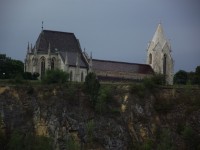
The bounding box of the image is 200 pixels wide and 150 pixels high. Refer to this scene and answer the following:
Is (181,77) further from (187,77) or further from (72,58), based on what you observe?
(72,58)

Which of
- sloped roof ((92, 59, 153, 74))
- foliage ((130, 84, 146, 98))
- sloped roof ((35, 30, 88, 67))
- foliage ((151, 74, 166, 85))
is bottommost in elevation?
foliage ((130, 84, 146, 98))

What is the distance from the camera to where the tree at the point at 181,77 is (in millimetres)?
117938

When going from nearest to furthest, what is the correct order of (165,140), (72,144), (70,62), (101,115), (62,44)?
(72,144) < (165,140) < (101,115) < (70,62) < (62,44)

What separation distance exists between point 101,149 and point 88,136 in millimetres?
1788

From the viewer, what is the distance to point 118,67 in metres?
116

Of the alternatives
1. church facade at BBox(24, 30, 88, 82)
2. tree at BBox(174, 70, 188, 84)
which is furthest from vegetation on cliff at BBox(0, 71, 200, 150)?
tree at BBox(174, 70, 188, 84)

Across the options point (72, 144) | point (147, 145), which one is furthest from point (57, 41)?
point (72, 144)

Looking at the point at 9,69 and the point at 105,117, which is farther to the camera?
the point at 9,69

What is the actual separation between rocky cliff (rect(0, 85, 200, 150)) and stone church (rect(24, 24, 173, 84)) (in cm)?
1211

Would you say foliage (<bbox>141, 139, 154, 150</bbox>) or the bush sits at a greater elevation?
the bush

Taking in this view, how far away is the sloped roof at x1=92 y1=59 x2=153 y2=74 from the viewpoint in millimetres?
114856

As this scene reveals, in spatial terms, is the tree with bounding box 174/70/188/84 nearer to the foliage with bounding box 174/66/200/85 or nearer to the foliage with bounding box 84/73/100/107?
the foliage with bounding box 174/66/200/85

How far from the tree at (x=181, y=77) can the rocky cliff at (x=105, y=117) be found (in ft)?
58.7

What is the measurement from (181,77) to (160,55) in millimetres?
4767
